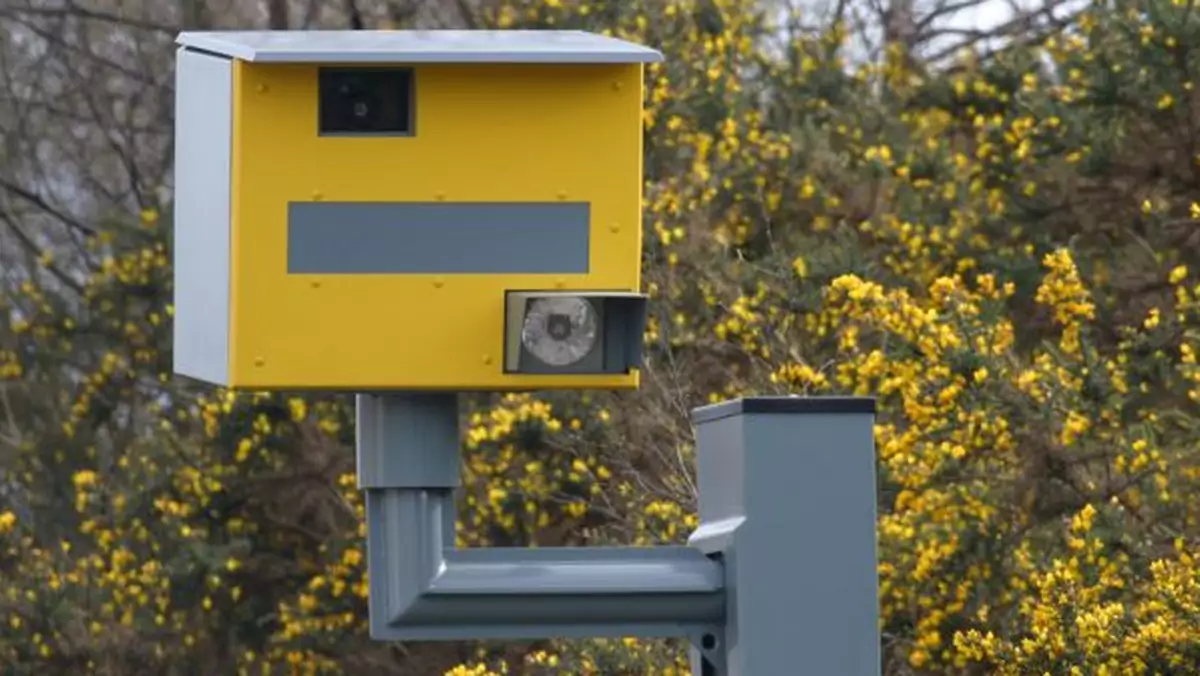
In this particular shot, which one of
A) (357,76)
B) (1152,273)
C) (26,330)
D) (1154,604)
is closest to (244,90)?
(357,76)

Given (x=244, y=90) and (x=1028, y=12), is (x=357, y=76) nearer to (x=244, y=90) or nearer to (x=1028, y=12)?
(x=244, y=90)

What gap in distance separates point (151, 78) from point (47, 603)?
3900mm

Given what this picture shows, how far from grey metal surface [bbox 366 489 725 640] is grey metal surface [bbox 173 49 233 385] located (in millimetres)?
270

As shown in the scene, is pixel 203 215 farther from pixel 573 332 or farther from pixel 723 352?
pixel 723 352

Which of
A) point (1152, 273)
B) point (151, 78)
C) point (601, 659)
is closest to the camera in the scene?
point (601, 659)

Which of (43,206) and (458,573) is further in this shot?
(43,206)

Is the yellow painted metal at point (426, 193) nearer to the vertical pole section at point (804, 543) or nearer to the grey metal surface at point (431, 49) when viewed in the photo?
the grey metal surface at point (431, 49)

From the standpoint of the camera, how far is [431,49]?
320cm

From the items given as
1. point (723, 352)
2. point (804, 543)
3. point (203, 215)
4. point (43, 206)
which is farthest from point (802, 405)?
point (43, 206)


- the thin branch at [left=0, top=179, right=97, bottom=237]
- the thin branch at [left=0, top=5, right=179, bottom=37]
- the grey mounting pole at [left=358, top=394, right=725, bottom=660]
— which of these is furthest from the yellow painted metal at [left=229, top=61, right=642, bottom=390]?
the thin branch at [left=0, top=5, right=179, bottom=37]

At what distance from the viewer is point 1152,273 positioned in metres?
9.89

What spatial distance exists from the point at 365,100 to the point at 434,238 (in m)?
0.19

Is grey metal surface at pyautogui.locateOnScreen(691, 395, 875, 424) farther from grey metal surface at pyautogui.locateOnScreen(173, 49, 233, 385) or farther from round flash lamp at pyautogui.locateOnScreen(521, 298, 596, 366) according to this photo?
grey metal surface at pyautogui.locateOnScreen(173, 49, 233, 385)

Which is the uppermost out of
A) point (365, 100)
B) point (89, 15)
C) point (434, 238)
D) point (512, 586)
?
point (89, 15)
